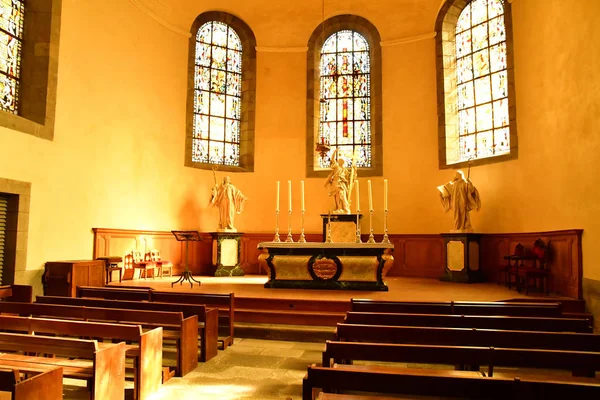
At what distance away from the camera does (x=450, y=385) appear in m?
2.03

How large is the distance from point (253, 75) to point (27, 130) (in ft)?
21.8

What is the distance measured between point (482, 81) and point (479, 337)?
30.7ft

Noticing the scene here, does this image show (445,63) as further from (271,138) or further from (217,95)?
(217,95)

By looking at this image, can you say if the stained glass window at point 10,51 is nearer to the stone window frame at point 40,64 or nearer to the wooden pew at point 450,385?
the stone window frame at point 40,64

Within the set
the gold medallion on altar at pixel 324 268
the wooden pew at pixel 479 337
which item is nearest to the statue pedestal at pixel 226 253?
the gold medallion on altar at pixel 324 268

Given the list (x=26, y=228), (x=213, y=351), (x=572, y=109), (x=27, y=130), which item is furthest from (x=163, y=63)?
(x=572, y=109)

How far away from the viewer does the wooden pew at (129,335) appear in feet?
11.9

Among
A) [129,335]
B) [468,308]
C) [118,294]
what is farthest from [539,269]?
[129,335]

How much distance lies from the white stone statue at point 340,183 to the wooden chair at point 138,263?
4354 millimetres

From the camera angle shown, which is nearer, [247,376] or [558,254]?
[247,376]

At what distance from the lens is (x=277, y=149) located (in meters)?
12.6

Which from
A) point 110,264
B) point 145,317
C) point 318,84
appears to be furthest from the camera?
point 318,84

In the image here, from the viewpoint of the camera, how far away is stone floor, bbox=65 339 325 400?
12.6 feet

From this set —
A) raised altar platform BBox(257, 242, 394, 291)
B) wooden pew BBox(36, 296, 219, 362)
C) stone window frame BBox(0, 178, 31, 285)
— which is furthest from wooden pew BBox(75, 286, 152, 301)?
raised altar platform BBox(257, 242, 394, 291)
